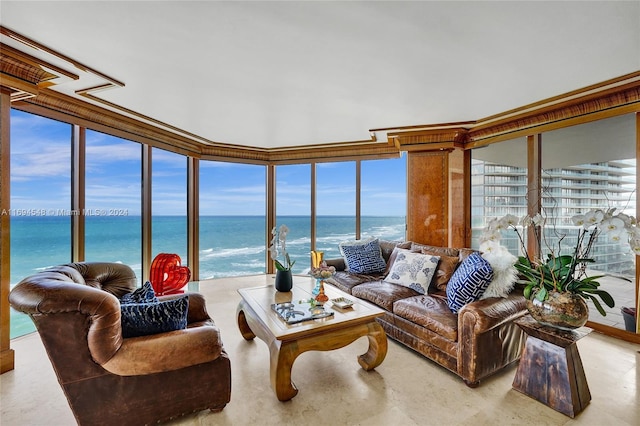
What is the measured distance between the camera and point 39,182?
3.02m

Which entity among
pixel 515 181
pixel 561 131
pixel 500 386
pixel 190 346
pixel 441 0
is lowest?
pixel 500 386

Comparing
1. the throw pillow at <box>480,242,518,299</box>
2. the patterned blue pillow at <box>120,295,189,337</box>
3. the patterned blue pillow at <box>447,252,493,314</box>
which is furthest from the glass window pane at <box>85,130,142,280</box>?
the throw pillow at <box>480,242,518,299</box>

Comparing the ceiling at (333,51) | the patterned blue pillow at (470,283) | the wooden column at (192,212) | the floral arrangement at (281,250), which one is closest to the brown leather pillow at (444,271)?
the patterned blue pillow at (470,283)

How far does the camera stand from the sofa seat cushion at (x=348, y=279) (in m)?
3.30

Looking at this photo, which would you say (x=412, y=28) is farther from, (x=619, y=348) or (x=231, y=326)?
(x=619, y=348)

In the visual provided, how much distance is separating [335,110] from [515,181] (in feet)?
8.53

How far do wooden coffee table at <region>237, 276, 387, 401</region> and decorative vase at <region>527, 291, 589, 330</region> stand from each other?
1072 mm

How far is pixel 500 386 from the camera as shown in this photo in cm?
203

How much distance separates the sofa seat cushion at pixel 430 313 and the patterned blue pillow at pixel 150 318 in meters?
1.85

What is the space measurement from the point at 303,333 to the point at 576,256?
1.82 metres

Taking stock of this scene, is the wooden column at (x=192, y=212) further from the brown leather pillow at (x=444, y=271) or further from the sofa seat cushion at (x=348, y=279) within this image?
the brown leather pillow at (x=444, y=271)

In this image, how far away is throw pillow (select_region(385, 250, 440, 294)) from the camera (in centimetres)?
291

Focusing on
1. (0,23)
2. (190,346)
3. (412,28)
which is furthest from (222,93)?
(190,346)

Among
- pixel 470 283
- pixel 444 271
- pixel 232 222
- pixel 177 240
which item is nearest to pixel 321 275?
pixel 470 283
